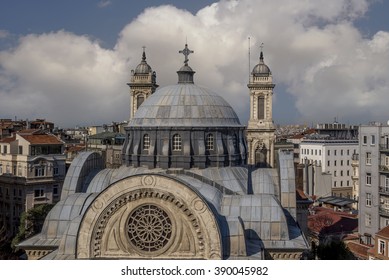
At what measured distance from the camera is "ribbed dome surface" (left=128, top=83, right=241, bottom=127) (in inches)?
752

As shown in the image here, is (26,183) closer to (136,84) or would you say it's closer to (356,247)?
(136,84)

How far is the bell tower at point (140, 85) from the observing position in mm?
36500

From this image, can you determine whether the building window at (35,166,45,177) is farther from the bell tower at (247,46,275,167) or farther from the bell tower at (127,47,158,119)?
the bell tower at (247,46,275,167)

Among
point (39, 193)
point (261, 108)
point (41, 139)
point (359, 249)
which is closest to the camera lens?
point (359, 249)

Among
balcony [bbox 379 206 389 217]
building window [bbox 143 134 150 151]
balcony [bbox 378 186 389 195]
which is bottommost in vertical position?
balcony [bbox 379 206 389 217]

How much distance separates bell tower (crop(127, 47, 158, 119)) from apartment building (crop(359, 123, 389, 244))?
622 inches

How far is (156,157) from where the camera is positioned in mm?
18859

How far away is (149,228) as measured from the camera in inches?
601

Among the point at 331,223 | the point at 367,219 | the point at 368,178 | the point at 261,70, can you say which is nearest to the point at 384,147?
the point at 368,178

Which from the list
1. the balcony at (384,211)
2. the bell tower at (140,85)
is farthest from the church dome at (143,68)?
the balcony at (384,211)

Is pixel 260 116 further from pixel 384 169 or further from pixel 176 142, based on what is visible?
pixel 176 142

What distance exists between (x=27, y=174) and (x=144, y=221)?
1697cm

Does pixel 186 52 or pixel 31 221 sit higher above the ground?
pixel 186 52

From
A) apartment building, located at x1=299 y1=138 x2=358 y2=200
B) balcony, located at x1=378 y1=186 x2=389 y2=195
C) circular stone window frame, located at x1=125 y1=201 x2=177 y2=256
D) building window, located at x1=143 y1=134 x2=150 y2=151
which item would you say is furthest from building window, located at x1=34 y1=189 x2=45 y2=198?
apartment building, located at x1=299 y1=138 x2=358 y2=200
